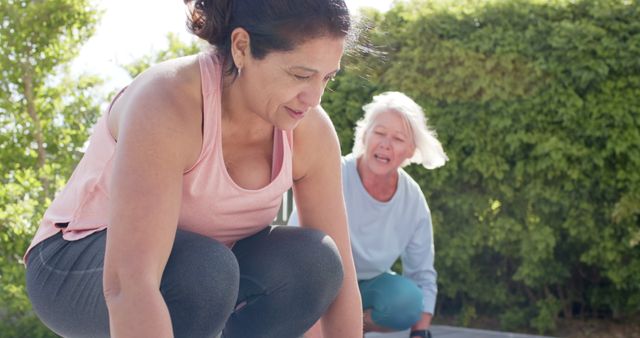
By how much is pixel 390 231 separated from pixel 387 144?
0.40 m

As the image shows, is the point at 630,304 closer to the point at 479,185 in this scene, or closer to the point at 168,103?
the point at 479,185

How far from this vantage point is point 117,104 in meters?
2.21

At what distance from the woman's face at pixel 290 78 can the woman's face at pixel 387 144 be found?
84.6 inches

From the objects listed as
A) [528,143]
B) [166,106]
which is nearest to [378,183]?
[528,143]

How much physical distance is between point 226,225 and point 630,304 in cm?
388

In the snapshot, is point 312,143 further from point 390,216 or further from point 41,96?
point 41,96

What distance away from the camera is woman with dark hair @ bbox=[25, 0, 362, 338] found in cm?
202

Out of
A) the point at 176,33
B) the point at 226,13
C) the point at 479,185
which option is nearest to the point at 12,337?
the point at 176,33

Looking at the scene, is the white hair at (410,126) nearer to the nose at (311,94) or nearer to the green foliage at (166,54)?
the green foliage at (166,54)

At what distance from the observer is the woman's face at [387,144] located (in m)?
4.32

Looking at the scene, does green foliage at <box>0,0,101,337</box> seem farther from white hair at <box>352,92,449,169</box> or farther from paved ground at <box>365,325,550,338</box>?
paved ground at <box>365,325,550,338</box>

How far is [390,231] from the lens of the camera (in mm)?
4340

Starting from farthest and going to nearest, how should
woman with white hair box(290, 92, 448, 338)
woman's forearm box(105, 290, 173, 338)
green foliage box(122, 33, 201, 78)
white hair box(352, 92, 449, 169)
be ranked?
green foliage box(122, 33, 201, 78)
white hair box(352, 92, 449, 169)
woman with white hair box(290, 92, 448, 338)
woman's forearm box(105, 290, 173, 338)

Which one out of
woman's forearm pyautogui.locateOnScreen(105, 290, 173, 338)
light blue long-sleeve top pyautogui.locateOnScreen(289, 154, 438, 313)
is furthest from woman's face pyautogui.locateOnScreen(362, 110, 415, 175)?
woman's forearm pyautogui.locateOnScreen(105, 290, 173, 338)
